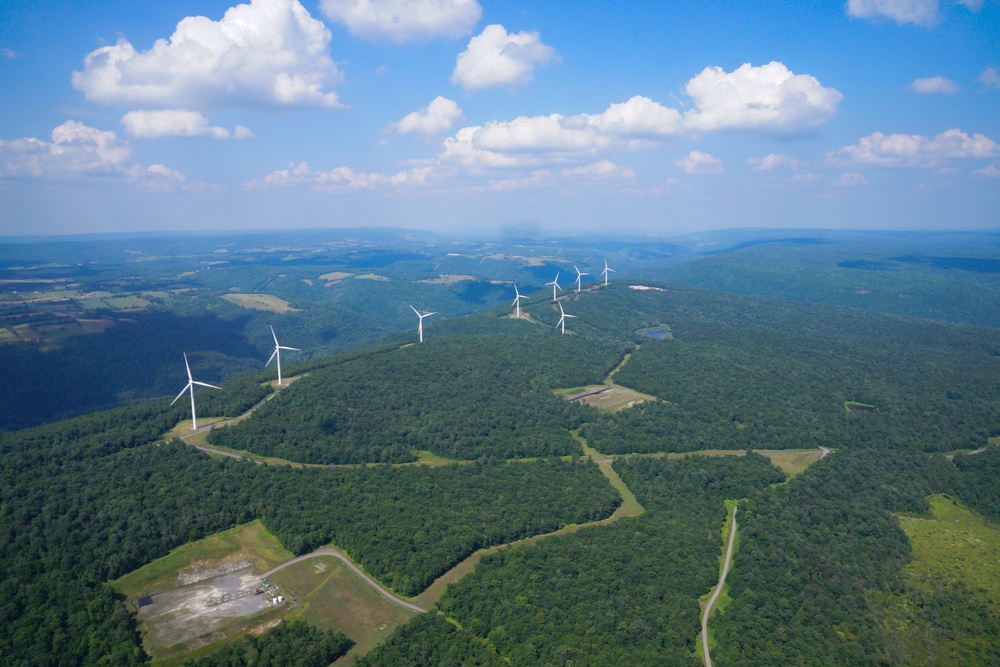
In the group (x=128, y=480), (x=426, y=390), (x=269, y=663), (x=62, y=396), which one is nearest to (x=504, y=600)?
(x=269, y=663)

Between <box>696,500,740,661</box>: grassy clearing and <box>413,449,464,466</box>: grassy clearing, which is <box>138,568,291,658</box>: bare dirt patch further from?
<box>696,500,740,661</box>: grassy clearing

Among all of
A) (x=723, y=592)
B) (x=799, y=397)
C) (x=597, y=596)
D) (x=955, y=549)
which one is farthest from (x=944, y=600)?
(x=799, y=397)

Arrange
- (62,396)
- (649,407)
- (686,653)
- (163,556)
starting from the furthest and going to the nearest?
(62,396)
(649,407)
(163,556)
(686,653)

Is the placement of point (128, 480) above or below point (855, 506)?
above

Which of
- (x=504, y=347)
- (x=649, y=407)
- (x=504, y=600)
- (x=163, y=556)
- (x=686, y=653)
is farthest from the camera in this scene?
(x=504, y=347)

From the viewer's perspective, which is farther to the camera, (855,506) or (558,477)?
(558,477)

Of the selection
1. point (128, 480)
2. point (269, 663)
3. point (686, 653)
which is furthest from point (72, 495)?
point (686, 653)

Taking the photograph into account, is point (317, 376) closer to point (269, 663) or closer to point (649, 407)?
point (649, 407)

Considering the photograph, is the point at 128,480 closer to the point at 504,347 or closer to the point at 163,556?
the point at 163,556

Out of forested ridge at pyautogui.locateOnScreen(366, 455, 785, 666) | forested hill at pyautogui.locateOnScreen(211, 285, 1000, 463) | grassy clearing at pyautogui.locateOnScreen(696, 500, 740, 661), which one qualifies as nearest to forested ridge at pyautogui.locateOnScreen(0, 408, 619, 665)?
forested ridge at pyautogui.locateOnScreen(366, 455, 785, 666)
